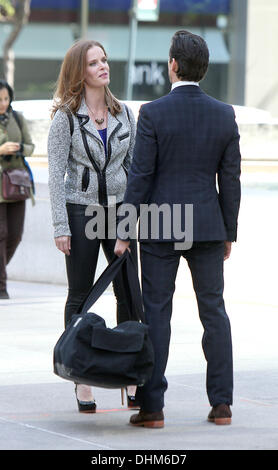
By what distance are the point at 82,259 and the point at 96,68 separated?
0.98 m

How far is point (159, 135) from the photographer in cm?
536

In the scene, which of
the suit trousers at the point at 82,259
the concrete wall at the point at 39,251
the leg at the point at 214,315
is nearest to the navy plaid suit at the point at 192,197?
the leg at the point at 214,315

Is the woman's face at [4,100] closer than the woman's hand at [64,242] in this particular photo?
No

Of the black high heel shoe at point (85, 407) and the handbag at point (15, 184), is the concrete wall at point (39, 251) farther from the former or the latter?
the black high heel shoe at point (85, 407)

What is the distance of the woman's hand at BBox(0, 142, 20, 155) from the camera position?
9.85 metres

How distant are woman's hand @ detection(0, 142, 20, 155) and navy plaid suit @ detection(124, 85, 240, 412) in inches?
178

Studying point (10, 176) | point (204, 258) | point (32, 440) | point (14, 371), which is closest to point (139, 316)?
point (204, 258)

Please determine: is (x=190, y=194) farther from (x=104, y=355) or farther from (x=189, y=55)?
(x=104, y=355)

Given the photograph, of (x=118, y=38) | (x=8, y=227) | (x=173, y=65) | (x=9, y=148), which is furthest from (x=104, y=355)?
(x=118, y=38)

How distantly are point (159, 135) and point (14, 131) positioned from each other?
16.1ft

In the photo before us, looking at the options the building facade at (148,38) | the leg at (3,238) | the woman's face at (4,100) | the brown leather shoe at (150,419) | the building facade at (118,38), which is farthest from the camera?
the building facade at (118,38)

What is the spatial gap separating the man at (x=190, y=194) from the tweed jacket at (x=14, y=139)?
4641 millimetres

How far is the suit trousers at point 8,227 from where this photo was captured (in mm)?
10055

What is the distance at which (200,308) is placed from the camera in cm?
558
